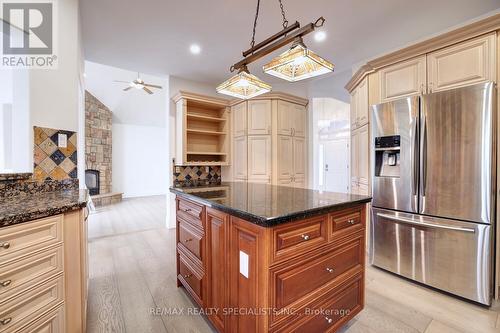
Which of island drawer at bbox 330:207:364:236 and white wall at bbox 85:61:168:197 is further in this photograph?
white wall at bbox 85:61:168:197

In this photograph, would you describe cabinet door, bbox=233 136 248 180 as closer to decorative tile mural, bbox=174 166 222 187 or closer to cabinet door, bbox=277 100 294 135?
decorative tile mural, bbox=174 166 222 187

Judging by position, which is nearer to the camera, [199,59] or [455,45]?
[455,45]

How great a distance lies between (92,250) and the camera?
3.11 meters

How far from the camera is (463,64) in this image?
1.98 m

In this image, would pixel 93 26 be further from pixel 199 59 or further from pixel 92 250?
pixel 92 250

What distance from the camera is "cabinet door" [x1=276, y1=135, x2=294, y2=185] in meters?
4.07

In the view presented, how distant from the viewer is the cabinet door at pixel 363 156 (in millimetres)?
2737

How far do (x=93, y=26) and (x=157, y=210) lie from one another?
4.28 metres

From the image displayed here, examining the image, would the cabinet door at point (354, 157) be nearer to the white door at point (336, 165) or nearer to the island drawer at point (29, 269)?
the island drawer at point (29, 269)

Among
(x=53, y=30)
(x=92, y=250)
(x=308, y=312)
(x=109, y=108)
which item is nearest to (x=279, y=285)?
(x=308, y=312)

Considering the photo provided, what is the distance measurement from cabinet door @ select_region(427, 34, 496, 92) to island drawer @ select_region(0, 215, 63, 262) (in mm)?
3229

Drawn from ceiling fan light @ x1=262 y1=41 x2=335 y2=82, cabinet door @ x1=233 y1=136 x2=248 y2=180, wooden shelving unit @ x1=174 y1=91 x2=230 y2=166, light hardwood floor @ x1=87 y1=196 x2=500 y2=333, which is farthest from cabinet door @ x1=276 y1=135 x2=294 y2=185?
ceiling fan light @ x1=262 y1=41 x2=335 y2=82

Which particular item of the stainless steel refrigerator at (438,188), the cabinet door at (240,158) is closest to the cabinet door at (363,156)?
the stainless steel refrigerator at (438,188)

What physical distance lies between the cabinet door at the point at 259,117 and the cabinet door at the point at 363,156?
5.34 ft
